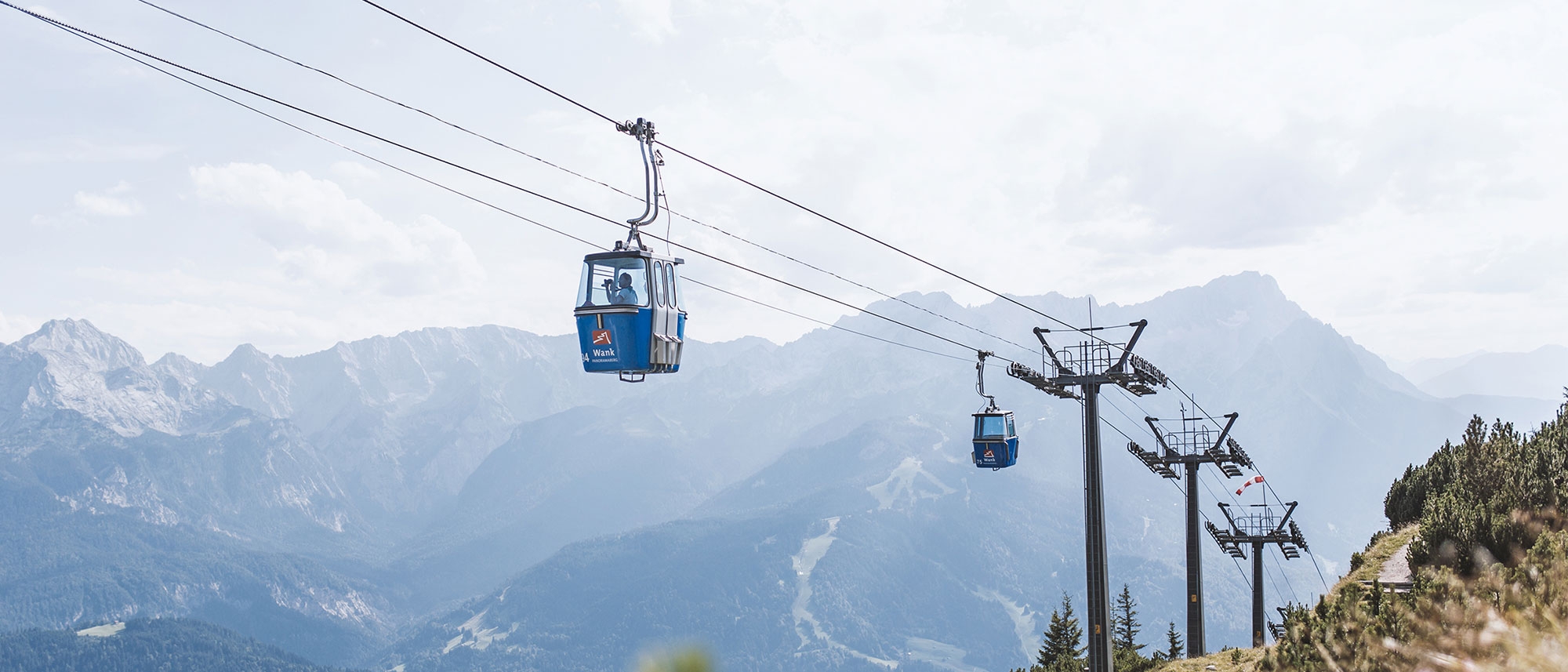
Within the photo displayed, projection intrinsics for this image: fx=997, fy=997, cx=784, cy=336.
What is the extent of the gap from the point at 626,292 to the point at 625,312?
0.43m

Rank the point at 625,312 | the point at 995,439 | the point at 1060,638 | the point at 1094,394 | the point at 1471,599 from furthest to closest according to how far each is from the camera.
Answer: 1. the point at 1060,638
2. the point at 995,439
3. the point at 1094,394
4. the point at 625,312
5. the point at 1471,599

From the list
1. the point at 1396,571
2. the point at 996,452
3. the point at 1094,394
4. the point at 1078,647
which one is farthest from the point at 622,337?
the point at 1078,647

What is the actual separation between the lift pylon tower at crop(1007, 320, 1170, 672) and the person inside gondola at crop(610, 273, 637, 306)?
17290 millimetres

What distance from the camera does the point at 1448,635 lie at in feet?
46.4

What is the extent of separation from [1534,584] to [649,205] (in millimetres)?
16241

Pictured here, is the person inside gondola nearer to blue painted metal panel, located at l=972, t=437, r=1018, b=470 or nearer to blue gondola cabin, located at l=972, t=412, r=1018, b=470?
blue gondola cabin, located at l=972, t=412, r=1018, b=470

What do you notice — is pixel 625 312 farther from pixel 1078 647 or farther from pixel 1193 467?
pixel 1078 647

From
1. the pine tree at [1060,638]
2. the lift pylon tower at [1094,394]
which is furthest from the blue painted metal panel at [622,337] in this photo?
the pine tree at [1060,638]

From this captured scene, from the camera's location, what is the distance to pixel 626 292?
823 inches

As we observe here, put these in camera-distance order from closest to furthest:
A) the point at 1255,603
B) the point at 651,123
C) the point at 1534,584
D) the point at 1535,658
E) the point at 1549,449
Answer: the point at 1535,658
the point at 1534,584
the point at 651,123
the point at 1549,449
the point at 1255,603

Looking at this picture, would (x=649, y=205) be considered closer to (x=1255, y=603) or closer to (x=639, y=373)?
(x=639, y=373)

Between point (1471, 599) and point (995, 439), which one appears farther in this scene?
point (995, 439)

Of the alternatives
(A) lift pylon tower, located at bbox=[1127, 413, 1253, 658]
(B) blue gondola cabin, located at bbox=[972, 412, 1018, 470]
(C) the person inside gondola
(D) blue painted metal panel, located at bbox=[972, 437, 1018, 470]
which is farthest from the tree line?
(C) the person inside gondola

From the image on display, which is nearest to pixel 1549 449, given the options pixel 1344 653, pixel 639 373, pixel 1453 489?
pixel 1453 489
